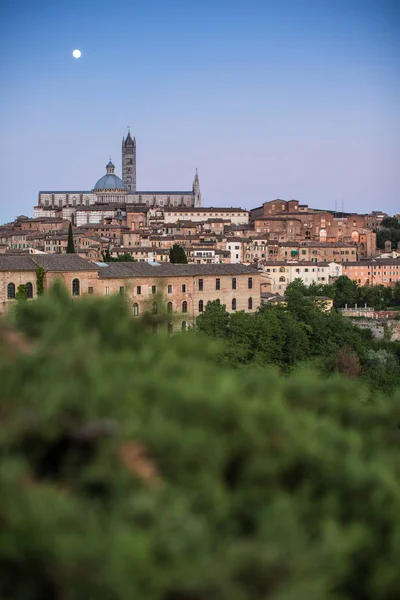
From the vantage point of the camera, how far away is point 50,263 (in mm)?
23828

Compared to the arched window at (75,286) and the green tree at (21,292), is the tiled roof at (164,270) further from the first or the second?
the green tree at (21,292)

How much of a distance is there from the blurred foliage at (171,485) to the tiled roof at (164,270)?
21062 millimetres

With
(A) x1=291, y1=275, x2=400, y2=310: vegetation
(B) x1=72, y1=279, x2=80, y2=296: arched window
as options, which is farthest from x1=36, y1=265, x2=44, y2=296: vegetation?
(A) x1=291, y1=275, x2=400, y2=310: vegetation

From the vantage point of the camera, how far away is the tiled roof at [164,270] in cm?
2500

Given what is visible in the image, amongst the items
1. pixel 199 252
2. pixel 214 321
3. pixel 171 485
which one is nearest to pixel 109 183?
pixel 199 252

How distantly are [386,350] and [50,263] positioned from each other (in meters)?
11.5

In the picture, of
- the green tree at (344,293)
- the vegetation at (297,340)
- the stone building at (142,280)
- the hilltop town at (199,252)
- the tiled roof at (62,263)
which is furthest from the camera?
the green tree at (344,293)

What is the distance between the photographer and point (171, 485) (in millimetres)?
2889

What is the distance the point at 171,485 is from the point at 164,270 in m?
23.5

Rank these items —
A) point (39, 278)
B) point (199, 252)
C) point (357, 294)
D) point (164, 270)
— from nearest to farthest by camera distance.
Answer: point (39, 278) < point (164, 270) < point (357, 294) < point (199, 252)

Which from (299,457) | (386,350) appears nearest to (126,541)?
(299,457)

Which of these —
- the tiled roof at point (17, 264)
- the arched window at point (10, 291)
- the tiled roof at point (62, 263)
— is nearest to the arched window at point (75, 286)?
the tiled roof at point (62, 263)

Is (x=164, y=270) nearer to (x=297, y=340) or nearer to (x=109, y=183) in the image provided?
(x=297, y=340)

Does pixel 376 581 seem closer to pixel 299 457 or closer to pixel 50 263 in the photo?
pixel 299 457
